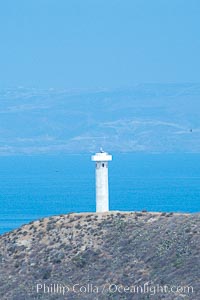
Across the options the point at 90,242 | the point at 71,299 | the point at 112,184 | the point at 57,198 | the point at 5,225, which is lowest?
the point at 71,299

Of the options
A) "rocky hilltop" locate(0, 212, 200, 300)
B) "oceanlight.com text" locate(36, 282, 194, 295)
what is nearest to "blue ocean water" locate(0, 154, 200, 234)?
"rocky hilltop" locate(0, 212, 200, 300)

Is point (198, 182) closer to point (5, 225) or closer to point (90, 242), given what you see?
point (5, 225)

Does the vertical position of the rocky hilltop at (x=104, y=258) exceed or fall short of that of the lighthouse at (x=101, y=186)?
it falls short

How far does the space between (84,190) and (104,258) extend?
276 ft

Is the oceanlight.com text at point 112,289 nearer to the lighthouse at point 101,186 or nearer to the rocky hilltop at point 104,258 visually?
the rocky hilltop at point 104,258

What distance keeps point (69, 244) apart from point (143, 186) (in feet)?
293

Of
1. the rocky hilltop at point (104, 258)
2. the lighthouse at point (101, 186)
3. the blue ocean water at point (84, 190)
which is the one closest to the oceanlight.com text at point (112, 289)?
the rocky hilltop at point (104, 258)

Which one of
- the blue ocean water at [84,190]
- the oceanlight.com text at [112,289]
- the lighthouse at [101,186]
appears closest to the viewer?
the oceanlight.com text at [112,289]

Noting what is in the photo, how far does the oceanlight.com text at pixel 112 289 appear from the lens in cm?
3171

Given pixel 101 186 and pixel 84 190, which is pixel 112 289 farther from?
pixel 84 190

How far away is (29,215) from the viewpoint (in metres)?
90.9

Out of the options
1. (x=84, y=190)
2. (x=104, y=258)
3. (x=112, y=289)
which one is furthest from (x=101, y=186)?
(x=84, y=190)

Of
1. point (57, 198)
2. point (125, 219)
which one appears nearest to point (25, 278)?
point (125, 219)

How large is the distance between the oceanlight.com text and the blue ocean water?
42789 mm
